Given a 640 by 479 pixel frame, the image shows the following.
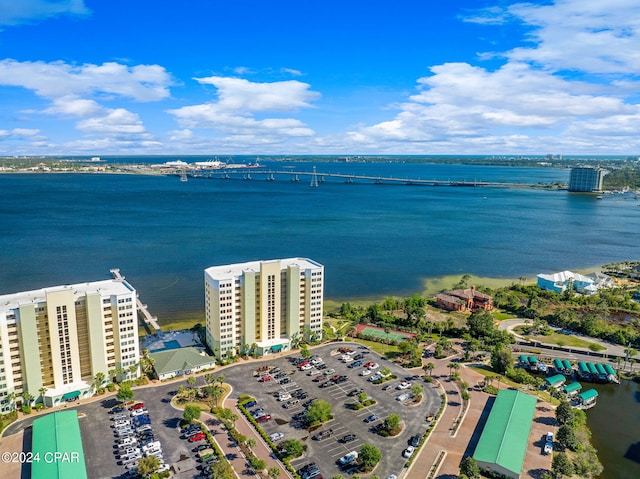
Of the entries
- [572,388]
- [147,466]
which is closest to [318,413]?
[147,466]

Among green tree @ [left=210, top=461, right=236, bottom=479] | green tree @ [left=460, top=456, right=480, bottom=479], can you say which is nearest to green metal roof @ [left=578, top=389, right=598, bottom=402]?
green tree @ [left=460, top=456, right=480, bottom=479]

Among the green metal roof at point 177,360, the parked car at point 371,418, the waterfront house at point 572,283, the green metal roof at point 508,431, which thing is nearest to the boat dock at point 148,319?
the green metal roof at point 177,360

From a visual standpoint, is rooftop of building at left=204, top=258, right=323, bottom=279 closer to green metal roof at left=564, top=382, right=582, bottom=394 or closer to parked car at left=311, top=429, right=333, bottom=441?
parked car at left=311, top=429, right=333, bottom=441

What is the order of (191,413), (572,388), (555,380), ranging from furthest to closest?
(555,380) → (572,388) → (191,413)

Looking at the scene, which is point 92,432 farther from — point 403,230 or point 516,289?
point 403,230

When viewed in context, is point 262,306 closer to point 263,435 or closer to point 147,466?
point 263,435
